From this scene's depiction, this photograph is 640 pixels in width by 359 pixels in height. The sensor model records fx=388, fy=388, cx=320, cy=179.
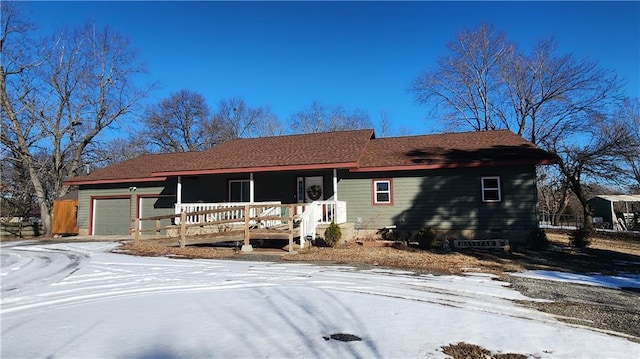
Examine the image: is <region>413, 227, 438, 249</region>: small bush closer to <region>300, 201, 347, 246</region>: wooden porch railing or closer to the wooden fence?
<region>300, 201, 347, 246</region>: wooden porch railing

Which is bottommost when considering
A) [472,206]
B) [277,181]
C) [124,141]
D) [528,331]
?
[528,331]

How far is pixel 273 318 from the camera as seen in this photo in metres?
4.72

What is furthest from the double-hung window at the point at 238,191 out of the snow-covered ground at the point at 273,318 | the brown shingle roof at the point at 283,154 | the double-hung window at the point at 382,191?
the snow-covered ground at the point at 273,318

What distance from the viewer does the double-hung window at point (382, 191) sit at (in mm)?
14977

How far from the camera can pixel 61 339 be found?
407cm

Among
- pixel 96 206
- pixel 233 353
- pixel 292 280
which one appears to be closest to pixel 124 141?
pixel 96 206

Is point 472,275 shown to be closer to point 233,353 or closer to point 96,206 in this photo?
point 233,353

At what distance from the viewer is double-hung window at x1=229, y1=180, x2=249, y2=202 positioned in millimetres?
16984

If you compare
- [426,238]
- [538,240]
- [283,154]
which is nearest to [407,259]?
[426,238]

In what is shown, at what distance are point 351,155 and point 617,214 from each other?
26668mm

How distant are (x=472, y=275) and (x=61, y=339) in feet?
23.2

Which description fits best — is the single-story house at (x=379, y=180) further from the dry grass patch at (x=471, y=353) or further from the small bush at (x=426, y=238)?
the dry grass patch at (x=471, y=353)

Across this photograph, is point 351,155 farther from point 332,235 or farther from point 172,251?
point 172,251

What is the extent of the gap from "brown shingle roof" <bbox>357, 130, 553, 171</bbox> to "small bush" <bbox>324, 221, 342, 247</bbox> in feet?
11.0
